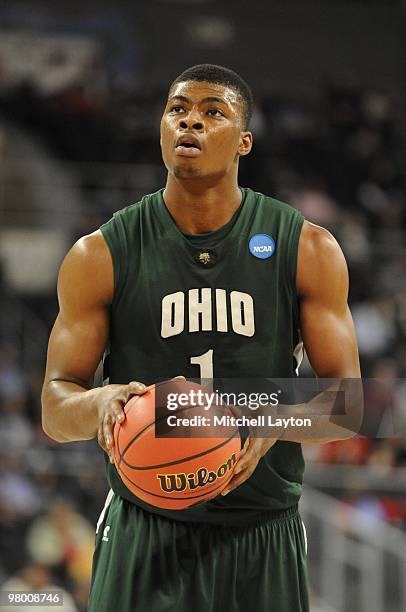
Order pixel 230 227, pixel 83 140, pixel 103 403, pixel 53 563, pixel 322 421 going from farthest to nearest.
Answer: pixel 83 140 → pixel 53 563 → pixel 230 227 → pixel 322 421 → pixel 103 403

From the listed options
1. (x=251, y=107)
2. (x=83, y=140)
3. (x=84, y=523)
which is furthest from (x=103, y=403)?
(x=83, y=140)

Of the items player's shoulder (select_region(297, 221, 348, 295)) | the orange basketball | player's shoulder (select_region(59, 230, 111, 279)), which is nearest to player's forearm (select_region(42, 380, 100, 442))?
the orange basketball

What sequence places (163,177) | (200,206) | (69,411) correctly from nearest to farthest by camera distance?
1. (69,411)
2. (200,206)
3. (163,177)

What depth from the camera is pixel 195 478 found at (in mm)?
2656

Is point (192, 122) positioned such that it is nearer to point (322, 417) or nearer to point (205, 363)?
point (205, 363)

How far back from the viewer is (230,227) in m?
3.18

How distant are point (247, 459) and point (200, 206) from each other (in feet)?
2.80

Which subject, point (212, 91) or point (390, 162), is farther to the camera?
point (390, 162)

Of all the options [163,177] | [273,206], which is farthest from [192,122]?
[163,177]

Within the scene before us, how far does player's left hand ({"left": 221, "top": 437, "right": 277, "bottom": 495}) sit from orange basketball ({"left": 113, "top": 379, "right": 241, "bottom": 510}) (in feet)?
0.07

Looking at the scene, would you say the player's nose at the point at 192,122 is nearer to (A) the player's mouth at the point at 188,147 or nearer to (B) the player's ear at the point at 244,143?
(A) the player's mouth at the point at 188,147

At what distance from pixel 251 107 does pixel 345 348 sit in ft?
2.63

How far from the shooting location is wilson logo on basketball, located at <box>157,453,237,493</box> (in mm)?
2652

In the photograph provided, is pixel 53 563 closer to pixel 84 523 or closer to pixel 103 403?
pixel 84 523
